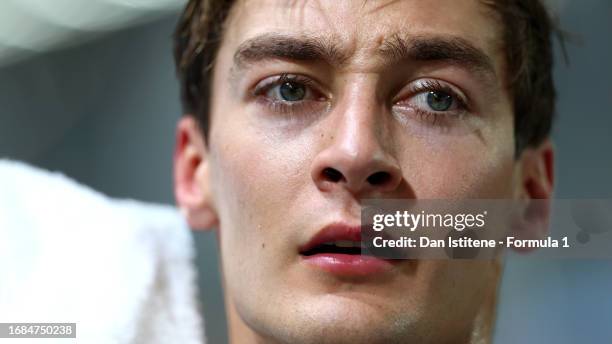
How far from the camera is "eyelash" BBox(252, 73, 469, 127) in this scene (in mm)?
851

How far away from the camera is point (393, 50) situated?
835 mm

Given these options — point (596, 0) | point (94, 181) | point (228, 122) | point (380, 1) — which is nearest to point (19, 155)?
point (94, 181)

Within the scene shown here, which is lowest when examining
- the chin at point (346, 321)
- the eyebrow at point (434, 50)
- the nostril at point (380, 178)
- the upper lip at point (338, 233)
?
the chin at point (346, 321)

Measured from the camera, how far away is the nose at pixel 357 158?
760 mm

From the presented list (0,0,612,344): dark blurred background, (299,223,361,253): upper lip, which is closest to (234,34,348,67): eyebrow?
(299,223,361,253): upper lip

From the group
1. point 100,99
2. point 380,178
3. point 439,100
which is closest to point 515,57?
point 439,100

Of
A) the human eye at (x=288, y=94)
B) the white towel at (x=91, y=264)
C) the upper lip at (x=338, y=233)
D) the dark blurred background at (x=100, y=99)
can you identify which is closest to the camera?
the upper lip at (x=338, y=233)

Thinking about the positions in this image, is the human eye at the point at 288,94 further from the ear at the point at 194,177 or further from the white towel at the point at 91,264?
the white towel at the point at 91,264

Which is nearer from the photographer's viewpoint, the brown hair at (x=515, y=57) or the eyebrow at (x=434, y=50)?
the eyebrow at (x=434, y=50)

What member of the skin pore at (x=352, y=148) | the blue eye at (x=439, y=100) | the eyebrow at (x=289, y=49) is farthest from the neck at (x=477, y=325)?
the eyebrow at (x=289, y=49)

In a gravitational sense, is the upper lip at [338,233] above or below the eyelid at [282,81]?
below

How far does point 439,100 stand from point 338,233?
228 millimetres

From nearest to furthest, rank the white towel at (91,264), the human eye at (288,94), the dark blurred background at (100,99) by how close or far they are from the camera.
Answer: the human eye at (288,94)
the white towel at (91,264)
the dark blurred background at (100,99)

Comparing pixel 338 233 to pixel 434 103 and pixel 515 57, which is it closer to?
pixel 434 103
